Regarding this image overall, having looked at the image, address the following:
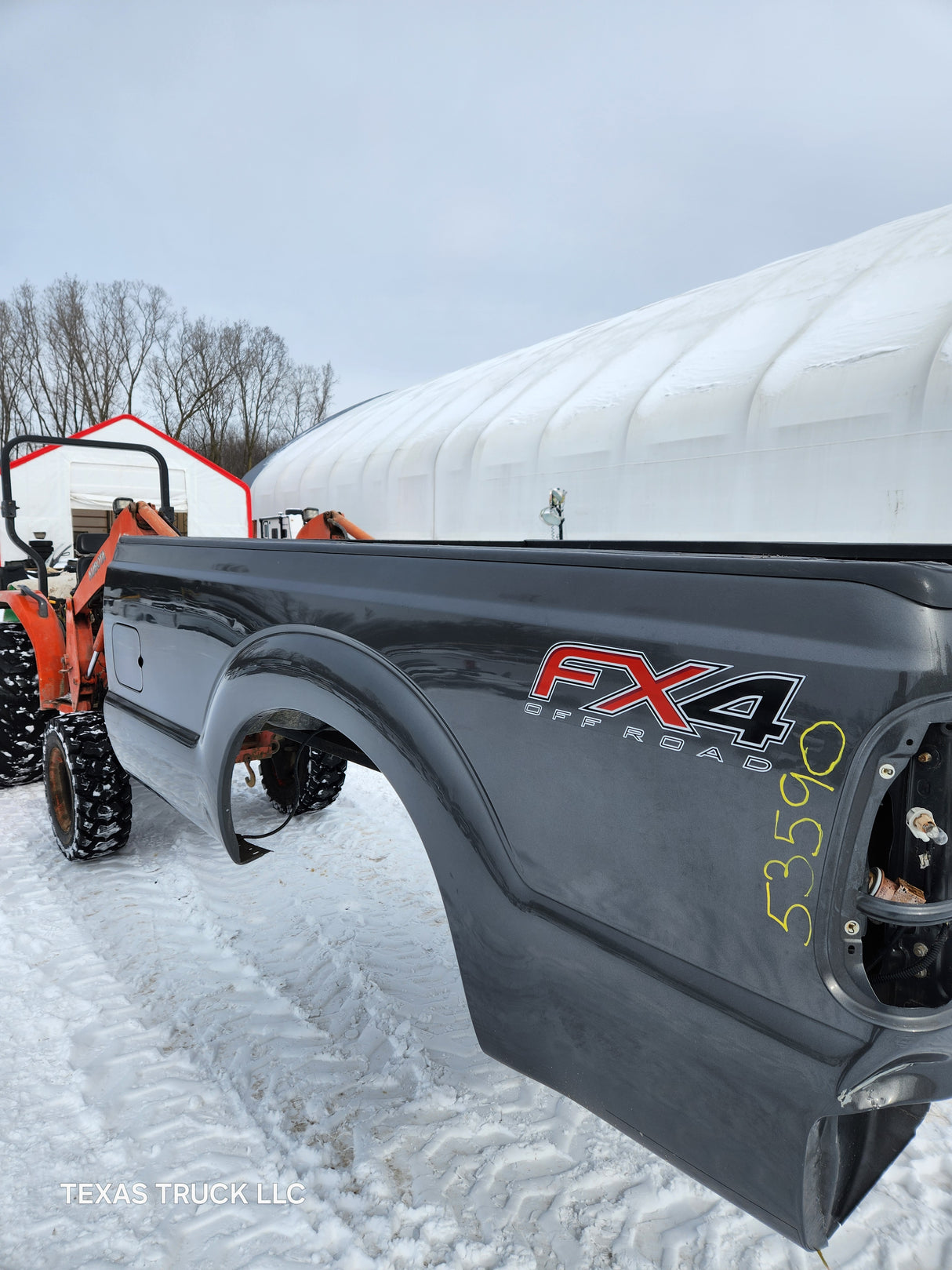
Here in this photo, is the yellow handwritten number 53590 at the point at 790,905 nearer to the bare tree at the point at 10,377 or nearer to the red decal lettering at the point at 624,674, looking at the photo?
the red decal lettering at the point at 624,674

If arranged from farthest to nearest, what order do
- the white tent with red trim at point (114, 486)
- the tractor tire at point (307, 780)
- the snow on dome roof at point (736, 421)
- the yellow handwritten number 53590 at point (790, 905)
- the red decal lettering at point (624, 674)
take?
the white tent with red trim at point (114, 486), the snow on dome roof at point (736, 421), the tractor tire at point (307, 780), the red decal lettering at point (624, 674), the yellow handwritten number 53590 at point (790, 905)

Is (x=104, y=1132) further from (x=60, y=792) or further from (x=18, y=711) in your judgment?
(x=18, y=711)

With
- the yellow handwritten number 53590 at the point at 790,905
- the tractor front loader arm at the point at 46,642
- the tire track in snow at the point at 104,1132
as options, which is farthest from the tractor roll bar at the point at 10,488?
the yellow handwritten number 53590 at the point at 790,905

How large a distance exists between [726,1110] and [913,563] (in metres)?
0.77

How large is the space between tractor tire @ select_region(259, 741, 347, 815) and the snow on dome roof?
5.66 meters

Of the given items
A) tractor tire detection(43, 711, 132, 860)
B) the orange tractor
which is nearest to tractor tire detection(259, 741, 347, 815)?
the orange tractor

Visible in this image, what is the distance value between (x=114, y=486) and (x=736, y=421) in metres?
13.6

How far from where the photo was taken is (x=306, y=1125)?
6.75 feet

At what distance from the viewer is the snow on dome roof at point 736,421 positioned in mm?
7242

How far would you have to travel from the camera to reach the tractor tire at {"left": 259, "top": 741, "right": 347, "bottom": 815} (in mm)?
4203

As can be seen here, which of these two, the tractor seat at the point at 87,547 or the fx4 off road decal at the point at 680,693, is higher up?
the tractor seat at the point at 87,547

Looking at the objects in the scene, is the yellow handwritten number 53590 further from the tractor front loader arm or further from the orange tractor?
the tractor front loader arm

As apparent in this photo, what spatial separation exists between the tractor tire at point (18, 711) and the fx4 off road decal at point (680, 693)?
4111 mm

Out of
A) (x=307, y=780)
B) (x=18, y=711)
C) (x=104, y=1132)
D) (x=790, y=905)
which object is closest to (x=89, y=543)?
(x=18, y=711)
